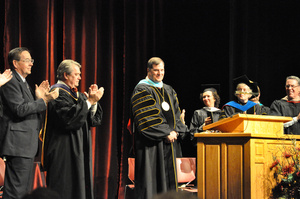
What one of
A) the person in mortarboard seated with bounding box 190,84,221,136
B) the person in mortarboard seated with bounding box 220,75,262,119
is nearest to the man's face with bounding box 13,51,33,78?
the person in mortarboard seated with bounding box 220,75,262,119

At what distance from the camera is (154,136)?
5188mm

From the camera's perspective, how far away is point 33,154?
A: 4395 mm

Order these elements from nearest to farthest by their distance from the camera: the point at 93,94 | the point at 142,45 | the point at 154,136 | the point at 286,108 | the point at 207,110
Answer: the point at 93,94, the point at 154,136, the point at 286,108, the point at 207,110, the point at 142,45

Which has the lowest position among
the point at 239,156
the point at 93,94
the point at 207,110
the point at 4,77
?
the point at 239,156

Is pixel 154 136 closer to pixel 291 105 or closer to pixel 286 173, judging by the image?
pixel 286 173

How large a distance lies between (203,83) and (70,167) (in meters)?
3.94

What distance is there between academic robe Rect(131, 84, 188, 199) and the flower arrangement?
137 centimetres

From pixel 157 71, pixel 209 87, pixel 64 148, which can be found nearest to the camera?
pixel 64 148

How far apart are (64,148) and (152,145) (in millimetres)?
1102

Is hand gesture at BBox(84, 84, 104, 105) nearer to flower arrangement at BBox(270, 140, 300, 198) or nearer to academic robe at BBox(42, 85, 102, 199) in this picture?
academic robe at BBox(42, 85, 102, 199)

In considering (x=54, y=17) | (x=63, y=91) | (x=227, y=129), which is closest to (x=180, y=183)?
(x=227, y=129)

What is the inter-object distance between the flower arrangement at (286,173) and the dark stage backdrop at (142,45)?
338cm

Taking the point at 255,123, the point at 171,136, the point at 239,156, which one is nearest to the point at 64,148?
the point at 171,136

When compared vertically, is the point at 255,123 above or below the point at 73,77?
below
